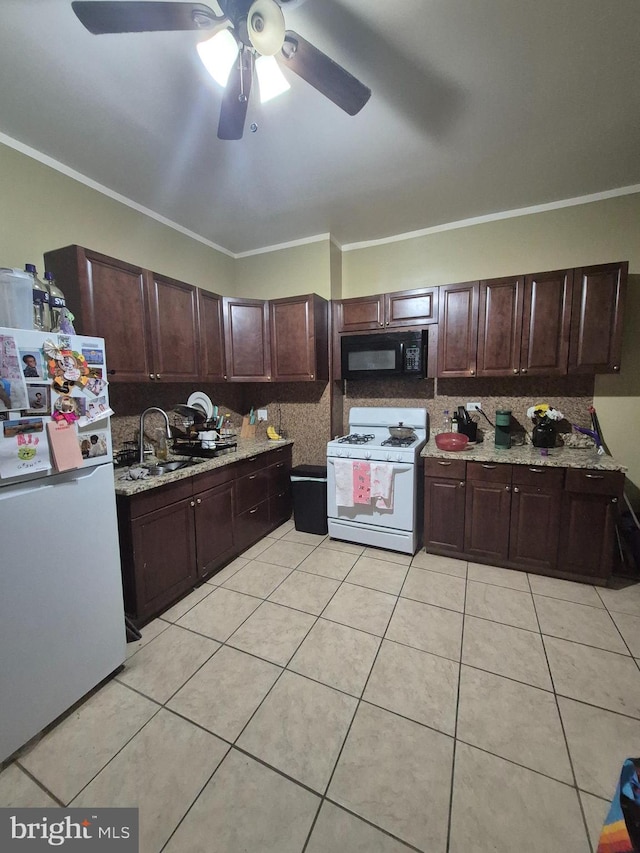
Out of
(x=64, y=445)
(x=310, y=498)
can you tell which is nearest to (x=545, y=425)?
(x=310, y=498)

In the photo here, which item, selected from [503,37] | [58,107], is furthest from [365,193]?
[58,107]

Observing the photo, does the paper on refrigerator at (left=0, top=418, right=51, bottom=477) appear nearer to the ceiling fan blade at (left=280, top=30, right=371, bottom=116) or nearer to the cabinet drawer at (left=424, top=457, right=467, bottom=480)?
the ceiling fan blade at (left=280, top=30, right=371, bottom=116)

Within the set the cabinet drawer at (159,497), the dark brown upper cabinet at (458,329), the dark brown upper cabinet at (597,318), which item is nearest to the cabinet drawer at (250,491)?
the cabinet drawer at (159,497)

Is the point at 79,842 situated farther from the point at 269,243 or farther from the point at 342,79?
the point at 269,243

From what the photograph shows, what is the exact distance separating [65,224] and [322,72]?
1.83 m

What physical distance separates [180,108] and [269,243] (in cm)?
170

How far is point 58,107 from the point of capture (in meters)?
1.68

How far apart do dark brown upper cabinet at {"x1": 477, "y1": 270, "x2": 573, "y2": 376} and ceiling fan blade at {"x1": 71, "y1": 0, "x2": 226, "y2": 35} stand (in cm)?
228

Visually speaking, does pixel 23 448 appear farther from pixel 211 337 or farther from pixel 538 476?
pixel 538 476

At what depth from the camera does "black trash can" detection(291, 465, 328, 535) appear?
3084 mm

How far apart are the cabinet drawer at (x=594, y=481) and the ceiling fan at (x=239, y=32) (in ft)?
7.88

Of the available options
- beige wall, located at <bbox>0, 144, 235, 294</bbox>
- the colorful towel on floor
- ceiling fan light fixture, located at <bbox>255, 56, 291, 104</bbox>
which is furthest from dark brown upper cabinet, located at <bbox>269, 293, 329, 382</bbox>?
the colorful towel on floor

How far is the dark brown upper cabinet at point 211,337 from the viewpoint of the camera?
2.80m

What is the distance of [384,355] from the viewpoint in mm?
2977
